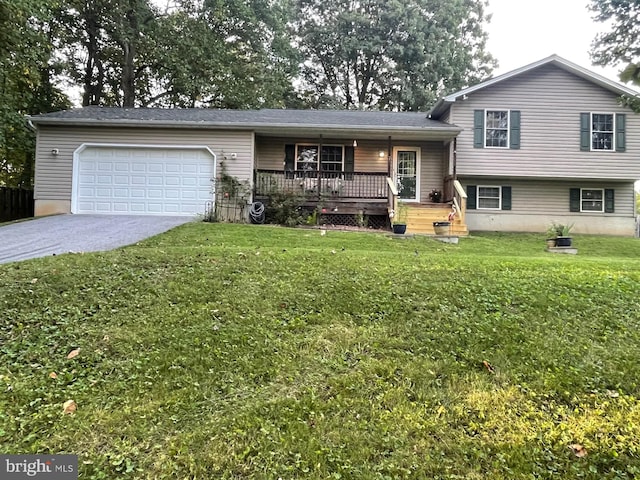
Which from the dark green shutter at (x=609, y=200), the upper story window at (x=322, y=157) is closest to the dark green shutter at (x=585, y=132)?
the dark green shutter at (x=609, y=200)

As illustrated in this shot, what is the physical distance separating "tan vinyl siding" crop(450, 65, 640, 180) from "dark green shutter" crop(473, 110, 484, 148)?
13cm

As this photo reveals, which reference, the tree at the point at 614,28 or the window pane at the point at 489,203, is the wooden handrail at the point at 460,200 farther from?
the tree at the point at 614,28

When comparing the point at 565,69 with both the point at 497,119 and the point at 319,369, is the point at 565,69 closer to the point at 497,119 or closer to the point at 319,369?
the point at 497,119

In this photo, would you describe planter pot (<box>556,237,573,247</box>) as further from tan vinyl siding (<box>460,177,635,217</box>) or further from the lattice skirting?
the lattice skirting

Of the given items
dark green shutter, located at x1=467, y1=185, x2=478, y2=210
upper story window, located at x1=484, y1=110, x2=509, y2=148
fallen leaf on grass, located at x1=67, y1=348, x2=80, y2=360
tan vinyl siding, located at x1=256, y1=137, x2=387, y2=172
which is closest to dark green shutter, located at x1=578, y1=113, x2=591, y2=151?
upper story window, located at x1=484, y1=110, x2=509, y2=148

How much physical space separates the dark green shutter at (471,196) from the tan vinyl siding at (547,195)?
0.17 m

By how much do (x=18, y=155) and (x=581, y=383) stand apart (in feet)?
73.5

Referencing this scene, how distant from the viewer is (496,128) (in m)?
13.6

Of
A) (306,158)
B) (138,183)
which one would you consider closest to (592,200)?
(306,158)

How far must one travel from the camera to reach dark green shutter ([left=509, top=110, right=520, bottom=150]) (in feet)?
44.3

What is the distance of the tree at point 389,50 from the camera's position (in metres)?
23.9

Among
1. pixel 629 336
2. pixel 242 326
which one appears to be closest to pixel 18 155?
pixel 242 326

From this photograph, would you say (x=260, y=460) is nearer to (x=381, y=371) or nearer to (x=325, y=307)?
(x=381, y=371)

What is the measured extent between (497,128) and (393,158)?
3.53 m
